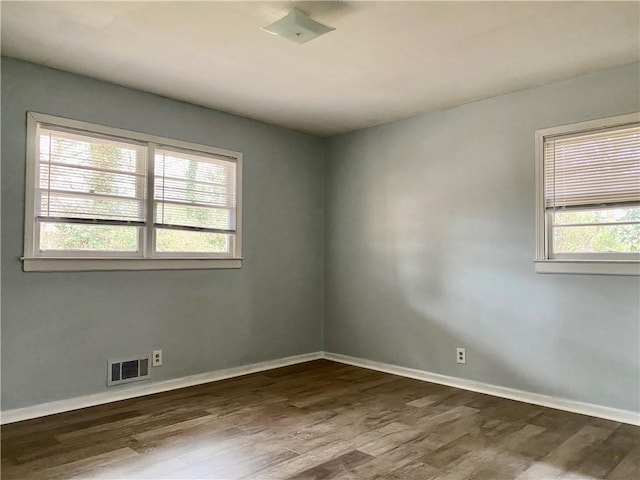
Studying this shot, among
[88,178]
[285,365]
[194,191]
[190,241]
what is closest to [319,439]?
[285,365]

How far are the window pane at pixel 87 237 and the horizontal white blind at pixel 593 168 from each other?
10.9 ft

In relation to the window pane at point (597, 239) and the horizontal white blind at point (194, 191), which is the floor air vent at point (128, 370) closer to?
the horizontal white blind at point (194, 191)

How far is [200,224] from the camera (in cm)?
418

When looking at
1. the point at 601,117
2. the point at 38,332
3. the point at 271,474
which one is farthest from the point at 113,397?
the point at 601,117

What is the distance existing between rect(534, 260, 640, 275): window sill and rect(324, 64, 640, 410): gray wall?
6 centimetres

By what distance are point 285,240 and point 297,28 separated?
8.59 feet

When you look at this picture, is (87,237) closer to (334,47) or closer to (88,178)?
(88,178)

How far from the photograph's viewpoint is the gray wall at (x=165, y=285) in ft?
10.4

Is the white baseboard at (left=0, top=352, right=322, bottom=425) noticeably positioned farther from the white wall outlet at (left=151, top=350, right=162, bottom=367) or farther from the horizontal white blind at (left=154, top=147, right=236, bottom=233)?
the horizontal white blind at (left=154, top=147, right=236, bottom=233)

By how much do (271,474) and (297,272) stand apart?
2.76 metres

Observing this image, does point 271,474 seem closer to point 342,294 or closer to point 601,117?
point 342,294

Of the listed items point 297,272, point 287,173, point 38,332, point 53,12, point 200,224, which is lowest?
point 38,332

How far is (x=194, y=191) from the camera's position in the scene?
163 inches

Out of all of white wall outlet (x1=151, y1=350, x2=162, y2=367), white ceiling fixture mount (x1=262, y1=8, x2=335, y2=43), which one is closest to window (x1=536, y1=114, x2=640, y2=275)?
white ceiling fixture mount (x1=262, y1=8, x2=335, y2=43)
